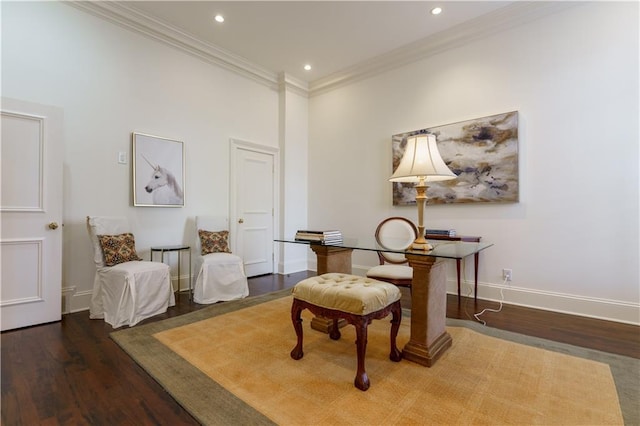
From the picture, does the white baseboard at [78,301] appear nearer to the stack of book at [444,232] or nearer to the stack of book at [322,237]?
the stack of book at [322,237]

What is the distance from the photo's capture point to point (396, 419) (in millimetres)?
1394

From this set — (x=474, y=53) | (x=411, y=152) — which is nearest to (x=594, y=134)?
(x=474, y=53)

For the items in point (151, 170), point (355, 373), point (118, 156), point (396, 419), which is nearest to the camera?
point (396, 419)

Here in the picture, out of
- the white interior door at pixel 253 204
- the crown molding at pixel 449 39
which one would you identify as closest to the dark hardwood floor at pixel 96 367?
the white interior door at pixel 253 204

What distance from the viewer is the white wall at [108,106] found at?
8.96ft

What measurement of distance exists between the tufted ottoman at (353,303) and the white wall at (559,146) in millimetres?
2036

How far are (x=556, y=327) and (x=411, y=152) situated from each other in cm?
202

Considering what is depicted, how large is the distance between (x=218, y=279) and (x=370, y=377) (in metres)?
2.07

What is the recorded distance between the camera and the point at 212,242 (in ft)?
11.7

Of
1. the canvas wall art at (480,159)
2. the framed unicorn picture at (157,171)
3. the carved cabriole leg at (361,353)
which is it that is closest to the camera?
the carved cabriole leg at (361,353)

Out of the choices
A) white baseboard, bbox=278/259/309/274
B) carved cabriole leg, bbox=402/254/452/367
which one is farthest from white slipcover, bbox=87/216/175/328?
carved cabriole leg, bbox=402/254/452/367

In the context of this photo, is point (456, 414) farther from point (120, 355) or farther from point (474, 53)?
point (474, 53)

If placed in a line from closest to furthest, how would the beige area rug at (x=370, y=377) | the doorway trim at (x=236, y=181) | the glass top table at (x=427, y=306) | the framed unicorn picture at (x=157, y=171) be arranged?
the beige area rug at (x=370, y=377) < the glass top table at (x=427, y=306) < the framed unicorn picture at (x=157, y=171) < the doorway trim at (x=236, y=181)

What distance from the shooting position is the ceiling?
3.13m
